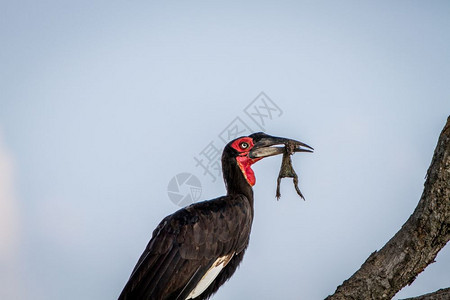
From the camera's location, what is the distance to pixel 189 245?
5254mm

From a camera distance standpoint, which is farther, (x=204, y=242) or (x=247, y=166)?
(x=247, y=166)

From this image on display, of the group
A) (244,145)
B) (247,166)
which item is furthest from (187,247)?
(244,145)

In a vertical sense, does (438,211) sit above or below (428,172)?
below

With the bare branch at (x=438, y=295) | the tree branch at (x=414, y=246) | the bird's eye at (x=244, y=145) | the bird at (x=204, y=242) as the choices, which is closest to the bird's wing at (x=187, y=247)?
the bird at (x=204, y=242)

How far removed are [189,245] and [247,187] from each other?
48.5 inches

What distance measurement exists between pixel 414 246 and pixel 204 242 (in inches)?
82.0

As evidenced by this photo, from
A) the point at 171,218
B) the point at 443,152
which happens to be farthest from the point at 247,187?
the point at 443,152

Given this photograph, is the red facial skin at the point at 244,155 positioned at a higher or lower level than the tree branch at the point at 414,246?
higher

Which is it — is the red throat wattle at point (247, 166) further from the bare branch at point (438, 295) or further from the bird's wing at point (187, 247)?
the bare branch at point (438, 295)

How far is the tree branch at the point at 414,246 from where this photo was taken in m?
4.21

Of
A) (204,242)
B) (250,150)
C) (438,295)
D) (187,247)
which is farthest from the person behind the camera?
(250,150)

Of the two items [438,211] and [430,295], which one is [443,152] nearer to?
[438,211]

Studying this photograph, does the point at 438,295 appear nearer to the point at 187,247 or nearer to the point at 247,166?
the point at 187,247

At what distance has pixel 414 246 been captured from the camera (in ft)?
14.5
